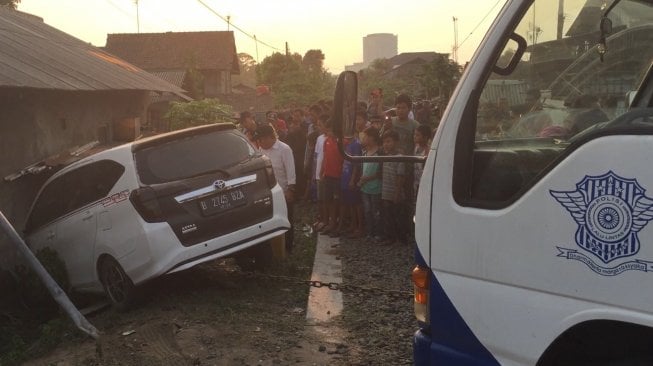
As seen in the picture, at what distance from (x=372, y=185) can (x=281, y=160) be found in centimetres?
152

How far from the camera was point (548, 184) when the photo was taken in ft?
7.48

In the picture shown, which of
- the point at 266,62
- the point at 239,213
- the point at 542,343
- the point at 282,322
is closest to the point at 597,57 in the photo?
the point at 542,343

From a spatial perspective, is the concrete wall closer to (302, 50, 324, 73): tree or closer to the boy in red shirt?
the boy in red shirt

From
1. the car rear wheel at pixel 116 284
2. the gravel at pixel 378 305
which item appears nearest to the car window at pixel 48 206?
the car rear wheel at pixel 116 284

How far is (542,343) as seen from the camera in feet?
7.59

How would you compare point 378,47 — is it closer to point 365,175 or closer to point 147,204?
point 365,175

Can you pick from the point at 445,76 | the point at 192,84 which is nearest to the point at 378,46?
the point at 192,84

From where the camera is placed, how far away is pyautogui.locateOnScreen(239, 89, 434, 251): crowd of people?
314 inches

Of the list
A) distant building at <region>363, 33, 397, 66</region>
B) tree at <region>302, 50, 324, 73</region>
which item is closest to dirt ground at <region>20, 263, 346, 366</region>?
tree at <region>302, 50, 324, 73</region>

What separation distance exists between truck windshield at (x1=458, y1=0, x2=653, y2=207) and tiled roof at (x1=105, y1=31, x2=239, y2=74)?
1703 inches

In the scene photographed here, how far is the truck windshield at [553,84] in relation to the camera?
2.50 meters

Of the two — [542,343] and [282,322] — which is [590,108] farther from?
[282,322]

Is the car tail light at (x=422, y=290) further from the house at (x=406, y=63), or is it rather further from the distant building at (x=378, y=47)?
the distant building at (x=378, y=47)

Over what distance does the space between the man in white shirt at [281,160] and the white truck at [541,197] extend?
5.12 metres
